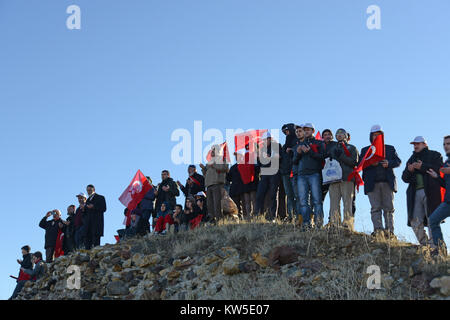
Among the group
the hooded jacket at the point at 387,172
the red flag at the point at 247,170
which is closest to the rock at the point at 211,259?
the red flag at the point at 247,170

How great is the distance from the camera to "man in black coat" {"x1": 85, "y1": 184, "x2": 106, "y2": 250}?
15.8m

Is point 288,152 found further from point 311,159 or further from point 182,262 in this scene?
point 182,262

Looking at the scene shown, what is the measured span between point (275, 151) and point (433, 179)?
12.5 feet

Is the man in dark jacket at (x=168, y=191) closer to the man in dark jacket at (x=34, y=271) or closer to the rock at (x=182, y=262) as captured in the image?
the man in dark jacket at (x=34, y=271)

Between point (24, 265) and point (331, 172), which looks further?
point (24, 265)

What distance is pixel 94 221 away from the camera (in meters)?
15.9

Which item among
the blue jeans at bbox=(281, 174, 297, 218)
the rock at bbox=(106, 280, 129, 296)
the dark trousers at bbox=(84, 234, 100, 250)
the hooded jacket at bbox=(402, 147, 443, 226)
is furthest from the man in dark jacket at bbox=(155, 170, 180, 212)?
the hooded jacket at bbox=(402, 147, 443, 226)

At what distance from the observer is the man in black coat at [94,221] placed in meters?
15.8

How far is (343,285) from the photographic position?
9430 millimetres

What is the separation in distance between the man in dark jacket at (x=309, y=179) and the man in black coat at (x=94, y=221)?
19.8 feet

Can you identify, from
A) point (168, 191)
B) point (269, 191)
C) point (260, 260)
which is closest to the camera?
point (260, 260)

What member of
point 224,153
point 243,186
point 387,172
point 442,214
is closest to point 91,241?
point 224,153

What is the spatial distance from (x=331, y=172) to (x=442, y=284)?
148 inches
